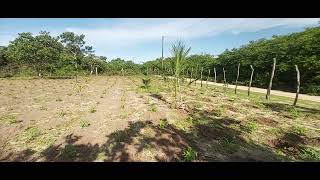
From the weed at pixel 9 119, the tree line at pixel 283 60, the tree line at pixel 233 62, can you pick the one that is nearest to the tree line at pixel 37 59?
the tree line at pixel 233 62

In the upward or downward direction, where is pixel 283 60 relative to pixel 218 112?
upward

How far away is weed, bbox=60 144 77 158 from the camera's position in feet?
20.6

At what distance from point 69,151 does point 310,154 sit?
18.2ft

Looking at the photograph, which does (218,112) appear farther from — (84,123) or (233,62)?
(233,62)

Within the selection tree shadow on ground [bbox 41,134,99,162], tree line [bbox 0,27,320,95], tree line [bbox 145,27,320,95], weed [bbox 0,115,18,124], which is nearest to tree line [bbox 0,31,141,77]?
tree line [bbox 0,27,320,95]

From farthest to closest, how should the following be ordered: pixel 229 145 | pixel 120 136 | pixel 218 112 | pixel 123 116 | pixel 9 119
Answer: pixel 218 112
pixel 123 116
pixel 9 119
pixel 120 136
pixel 229 145

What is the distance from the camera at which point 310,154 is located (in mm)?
6504

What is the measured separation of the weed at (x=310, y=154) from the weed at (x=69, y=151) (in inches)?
203

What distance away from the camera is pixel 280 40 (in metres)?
27.9

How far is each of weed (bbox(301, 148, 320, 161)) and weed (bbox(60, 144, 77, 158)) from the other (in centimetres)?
516

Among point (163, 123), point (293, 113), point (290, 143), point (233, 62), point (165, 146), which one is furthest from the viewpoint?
point (233, 62)

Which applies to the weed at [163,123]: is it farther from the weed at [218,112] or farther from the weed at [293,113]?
the weed at [293,113]

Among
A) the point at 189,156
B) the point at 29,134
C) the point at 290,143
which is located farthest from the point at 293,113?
the point at 29,134
